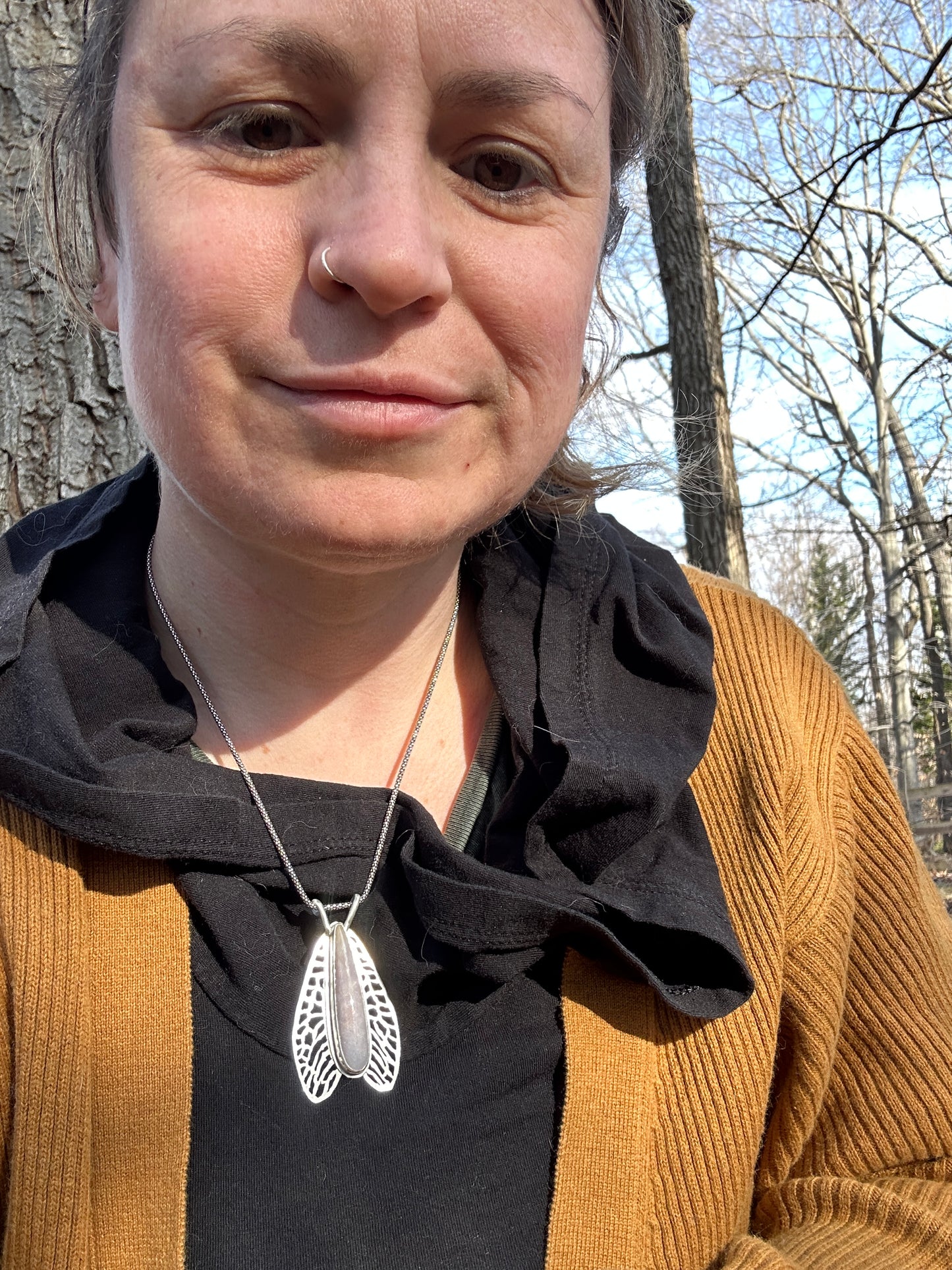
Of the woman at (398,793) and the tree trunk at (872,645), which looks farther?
the tree trunk at (872,645)

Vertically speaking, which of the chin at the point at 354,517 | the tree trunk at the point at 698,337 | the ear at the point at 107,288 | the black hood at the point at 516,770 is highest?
the tree trunk at the point at 698,337

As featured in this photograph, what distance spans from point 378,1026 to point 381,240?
2.94ft

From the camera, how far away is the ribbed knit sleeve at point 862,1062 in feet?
4.69

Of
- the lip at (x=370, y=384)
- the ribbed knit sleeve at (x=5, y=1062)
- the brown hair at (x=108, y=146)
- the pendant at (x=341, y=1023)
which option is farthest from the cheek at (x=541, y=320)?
the ribbed knit sleeve at (x=5, y=1062)

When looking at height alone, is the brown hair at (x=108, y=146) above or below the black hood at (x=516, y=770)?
above

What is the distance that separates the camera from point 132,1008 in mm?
1186

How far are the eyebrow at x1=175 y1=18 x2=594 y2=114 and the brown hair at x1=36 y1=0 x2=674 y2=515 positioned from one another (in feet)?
0.83

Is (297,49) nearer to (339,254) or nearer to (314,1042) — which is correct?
(339,254)

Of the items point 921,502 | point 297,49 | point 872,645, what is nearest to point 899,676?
point 872,645

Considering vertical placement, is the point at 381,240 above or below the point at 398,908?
above

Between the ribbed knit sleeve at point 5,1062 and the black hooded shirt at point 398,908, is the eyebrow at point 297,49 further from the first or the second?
the ribbed knit sleeve at point 5,1062

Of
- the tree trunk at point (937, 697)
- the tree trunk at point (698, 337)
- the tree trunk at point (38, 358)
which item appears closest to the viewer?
the tree trunk at point (38, 358)

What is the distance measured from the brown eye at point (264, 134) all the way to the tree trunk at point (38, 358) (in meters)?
1.16

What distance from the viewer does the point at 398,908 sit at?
4.41 feet
